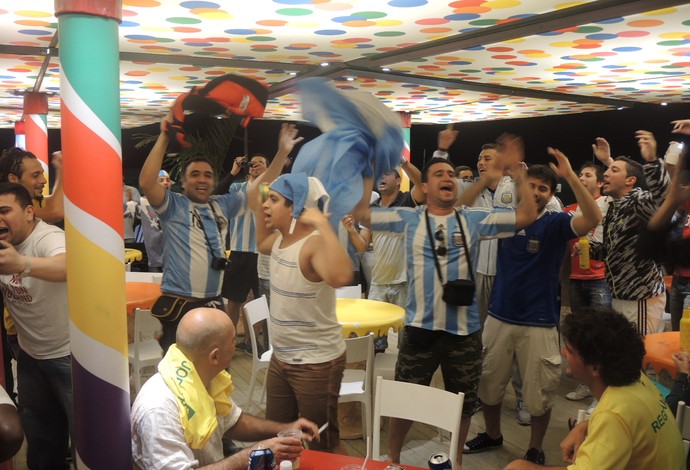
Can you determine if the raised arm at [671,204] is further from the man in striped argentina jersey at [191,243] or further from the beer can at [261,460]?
the man in striped argentina jersey at [191,243]

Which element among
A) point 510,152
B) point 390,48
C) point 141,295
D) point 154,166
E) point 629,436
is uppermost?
point 390,48

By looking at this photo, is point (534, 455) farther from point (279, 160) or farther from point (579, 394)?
point (279, 160)

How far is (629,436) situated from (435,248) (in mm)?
1579

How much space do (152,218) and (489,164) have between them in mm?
4915

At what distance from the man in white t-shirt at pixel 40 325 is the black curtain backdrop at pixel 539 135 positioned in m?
7.52

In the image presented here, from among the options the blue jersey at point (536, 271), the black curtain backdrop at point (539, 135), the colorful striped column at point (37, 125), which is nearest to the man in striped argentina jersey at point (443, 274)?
the blue jersey at point (536, 271)

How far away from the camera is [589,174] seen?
605 cm

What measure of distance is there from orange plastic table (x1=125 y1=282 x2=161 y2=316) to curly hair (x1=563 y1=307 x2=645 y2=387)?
126 inches

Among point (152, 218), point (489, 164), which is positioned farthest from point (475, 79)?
point (489, 164)

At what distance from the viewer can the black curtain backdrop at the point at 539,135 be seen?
1109 cm

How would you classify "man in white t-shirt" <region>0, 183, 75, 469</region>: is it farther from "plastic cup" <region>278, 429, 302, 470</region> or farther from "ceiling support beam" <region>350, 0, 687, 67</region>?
"ceiling support beam" <region>350, 0, 687, 67</region>

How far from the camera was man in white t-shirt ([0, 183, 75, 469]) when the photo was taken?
3039 mm

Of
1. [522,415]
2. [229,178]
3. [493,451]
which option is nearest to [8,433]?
[493,451]

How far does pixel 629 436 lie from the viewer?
80.4 inches
